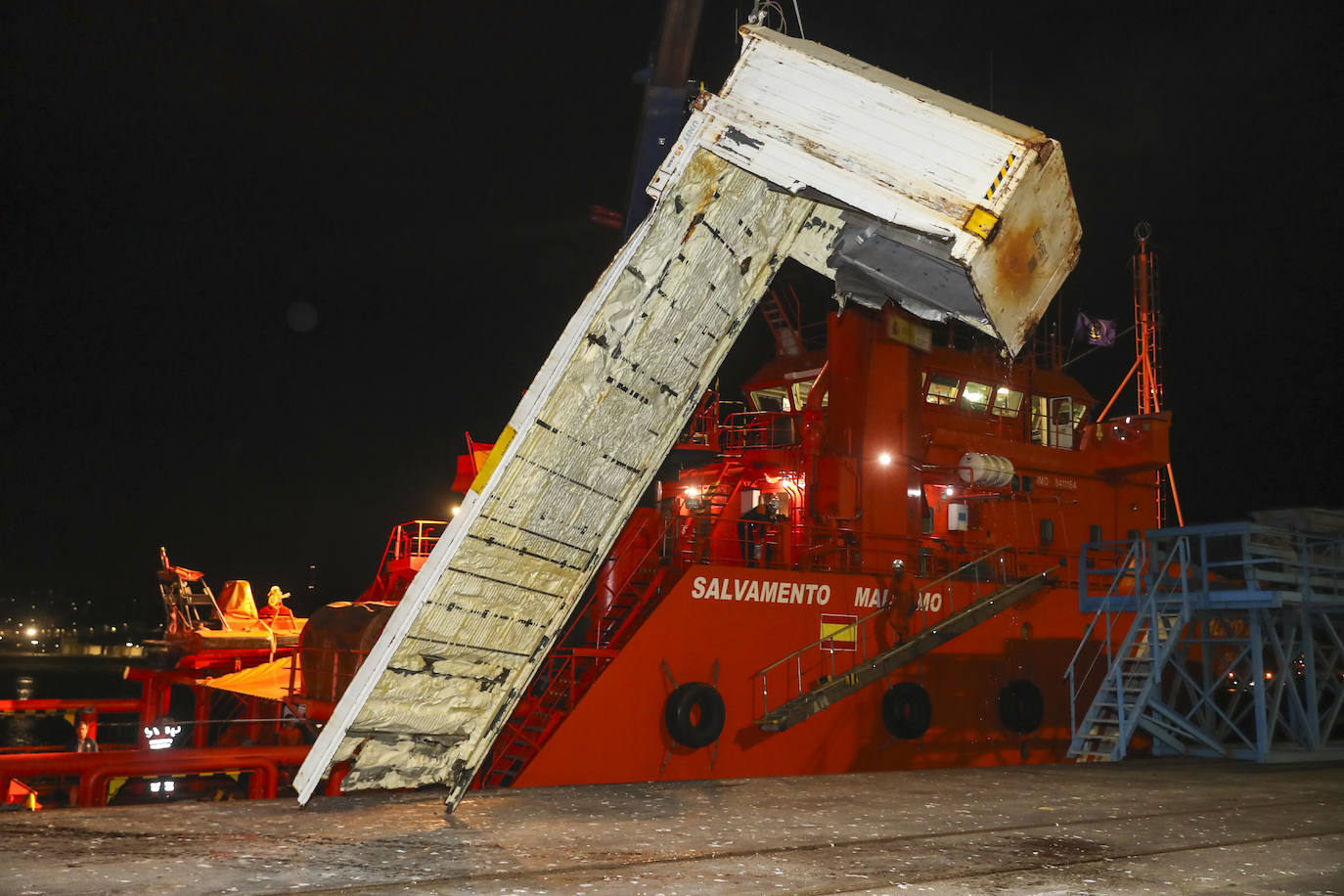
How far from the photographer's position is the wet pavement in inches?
186

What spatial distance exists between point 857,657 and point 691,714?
9.74ft

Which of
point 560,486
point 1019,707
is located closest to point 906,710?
point 1019,707

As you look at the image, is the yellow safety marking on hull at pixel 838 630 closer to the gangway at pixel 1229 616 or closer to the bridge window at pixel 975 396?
the gangway at pixel 1229 616

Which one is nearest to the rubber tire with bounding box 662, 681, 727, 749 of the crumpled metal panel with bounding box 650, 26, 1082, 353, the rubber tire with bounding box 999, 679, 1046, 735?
the rubber tire with bounding box 999, 679, 1046, 735

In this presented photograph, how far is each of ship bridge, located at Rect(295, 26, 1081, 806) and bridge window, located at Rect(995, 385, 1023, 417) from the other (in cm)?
1177

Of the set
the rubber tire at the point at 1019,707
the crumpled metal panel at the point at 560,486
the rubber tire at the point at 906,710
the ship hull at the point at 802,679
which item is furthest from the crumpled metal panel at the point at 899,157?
the rubber tire at the point at 1019,707

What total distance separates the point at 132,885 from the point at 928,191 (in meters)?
5.29

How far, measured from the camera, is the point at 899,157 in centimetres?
623

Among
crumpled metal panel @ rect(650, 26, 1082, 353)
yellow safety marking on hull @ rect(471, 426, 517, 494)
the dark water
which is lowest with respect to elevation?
the dark water

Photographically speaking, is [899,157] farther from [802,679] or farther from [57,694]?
[57,694]

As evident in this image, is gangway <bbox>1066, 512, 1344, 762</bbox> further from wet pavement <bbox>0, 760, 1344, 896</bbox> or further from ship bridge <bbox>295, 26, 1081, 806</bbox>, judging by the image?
ship bridge <bbox>295, 26, 1081, 806</bbox>

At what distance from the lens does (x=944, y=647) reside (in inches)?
605

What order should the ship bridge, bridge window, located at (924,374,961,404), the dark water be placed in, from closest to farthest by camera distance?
the ship bridge < bridge window, located at (924,374,961,404) < the dark water

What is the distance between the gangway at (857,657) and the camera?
12.8 m
